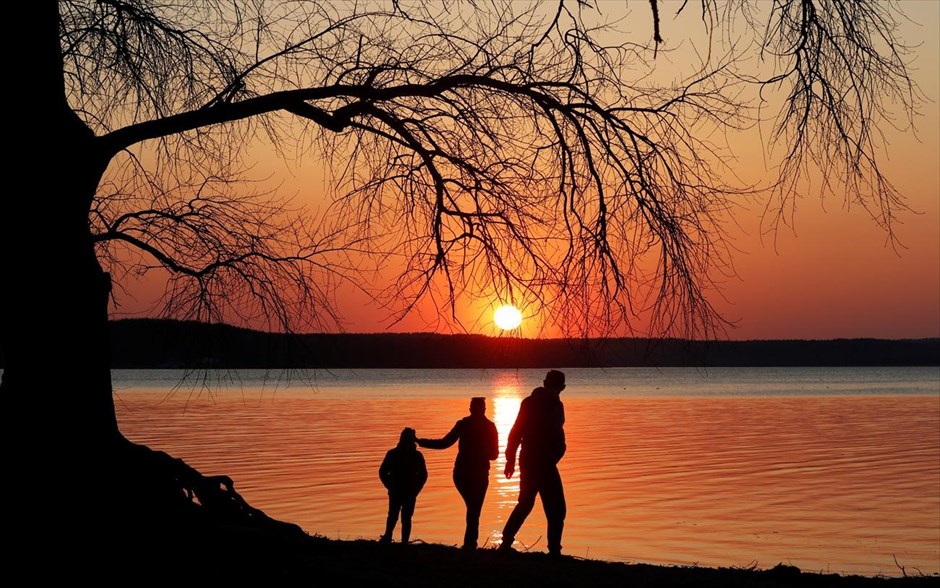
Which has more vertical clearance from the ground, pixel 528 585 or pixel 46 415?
pixel 46 415

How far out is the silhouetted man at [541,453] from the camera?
11.0m

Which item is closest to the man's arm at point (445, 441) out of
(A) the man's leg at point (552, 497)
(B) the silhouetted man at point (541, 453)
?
(B) the silhouetted man at point (541, 453)

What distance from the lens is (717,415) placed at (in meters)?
59.6

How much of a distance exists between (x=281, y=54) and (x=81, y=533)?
13.3 feet

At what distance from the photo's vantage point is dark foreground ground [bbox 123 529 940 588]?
25.4 ft

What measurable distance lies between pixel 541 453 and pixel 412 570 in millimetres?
2977

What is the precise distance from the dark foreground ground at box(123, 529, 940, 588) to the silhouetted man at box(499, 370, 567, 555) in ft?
4.31

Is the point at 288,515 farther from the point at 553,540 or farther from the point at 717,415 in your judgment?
the point at 717,415

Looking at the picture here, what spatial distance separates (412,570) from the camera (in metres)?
8.30

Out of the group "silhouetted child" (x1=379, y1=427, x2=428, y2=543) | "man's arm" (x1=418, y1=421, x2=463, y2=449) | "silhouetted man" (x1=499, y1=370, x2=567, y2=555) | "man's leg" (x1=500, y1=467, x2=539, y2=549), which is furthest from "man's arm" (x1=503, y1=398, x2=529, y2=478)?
"silhouetted child" (x1=379, y1=427, x2=428, y2=543)

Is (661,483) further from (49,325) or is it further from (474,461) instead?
(49,325)

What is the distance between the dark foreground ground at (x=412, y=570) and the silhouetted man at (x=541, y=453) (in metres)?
1.31

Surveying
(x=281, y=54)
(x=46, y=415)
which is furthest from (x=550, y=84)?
(x=46, y=415)

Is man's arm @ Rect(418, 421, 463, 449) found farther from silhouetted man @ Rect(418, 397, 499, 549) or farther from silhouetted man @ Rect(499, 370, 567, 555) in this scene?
silhouetted man @ Rect(499, 370, 567, 555)
